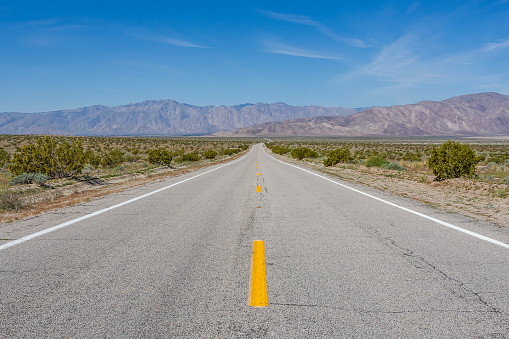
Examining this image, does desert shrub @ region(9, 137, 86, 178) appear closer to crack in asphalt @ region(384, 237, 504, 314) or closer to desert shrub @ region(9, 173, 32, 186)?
desert shrub @ region(9, 173, 32, 186)

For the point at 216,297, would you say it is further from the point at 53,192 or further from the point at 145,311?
the point at 53,192

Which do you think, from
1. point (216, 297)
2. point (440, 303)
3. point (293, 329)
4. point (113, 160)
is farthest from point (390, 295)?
point (113, 160)

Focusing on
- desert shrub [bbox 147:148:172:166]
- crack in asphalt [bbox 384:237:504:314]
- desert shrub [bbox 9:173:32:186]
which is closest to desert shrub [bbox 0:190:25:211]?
desert shrub [bbox 9:173:32:186]

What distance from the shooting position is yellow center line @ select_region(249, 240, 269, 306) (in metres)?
3.18

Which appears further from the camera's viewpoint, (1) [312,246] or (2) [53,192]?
(2) [53,192]

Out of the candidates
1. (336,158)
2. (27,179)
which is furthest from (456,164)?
(27,179)

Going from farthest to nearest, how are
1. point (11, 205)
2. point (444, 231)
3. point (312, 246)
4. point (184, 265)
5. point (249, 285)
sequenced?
point (11, 205), point (444, 231), point (312, 246), point (184, 265), point (249, 285)

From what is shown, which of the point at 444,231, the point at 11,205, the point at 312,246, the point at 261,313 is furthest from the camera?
the point at 11,205

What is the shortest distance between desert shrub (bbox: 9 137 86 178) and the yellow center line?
1385 cm

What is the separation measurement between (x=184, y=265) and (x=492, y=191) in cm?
1131

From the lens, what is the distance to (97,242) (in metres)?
5.08

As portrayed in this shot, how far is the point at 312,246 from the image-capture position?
196 inches

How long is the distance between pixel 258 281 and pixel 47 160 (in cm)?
1527

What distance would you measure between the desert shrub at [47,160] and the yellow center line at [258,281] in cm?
1385
